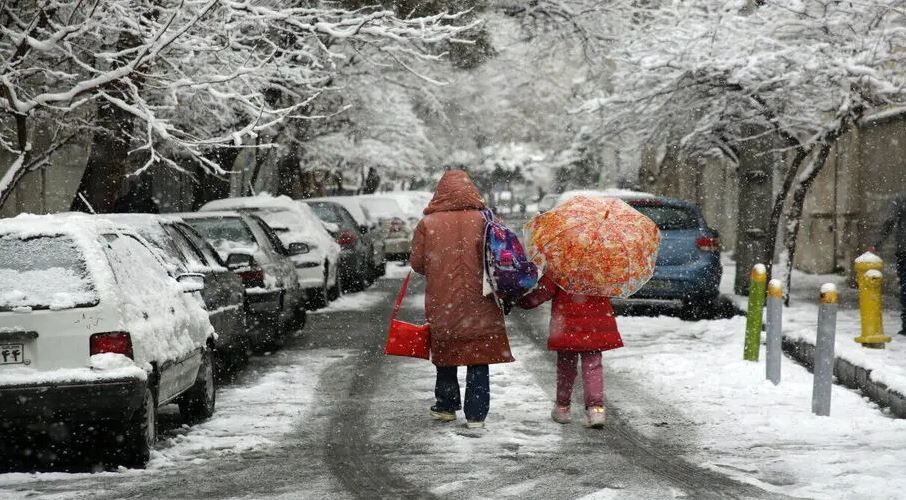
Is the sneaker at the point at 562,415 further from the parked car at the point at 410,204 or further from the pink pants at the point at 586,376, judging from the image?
the parked car at the point at 410,204

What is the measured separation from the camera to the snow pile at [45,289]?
6469mm

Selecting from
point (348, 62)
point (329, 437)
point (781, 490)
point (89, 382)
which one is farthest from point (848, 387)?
point (348, 62)

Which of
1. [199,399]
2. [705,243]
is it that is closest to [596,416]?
[199,399]

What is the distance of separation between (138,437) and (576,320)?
287cm

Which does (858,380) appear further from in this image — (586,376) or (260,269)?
(260,269)

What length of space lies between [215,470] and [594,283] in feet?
8.61

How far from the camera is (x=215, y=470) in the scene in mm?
6738

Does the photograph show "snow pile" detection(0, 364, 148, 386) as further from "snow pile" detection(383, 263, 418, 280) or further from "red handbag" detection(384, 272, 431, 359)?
"snow pile" detection(383, 263, 418, 280)

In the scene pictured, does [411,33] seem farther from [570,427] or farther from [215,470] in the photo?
[215,470]

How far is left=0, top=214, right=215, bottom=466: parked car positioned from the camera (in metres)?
6.37

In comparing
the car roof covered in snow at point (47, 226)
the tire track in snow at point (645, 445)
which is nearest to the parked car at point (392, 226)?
the tire track in snow at point (645, 445)

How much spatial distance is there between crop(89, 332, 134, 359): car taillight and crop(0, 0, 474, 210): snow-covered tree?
3.79 metres

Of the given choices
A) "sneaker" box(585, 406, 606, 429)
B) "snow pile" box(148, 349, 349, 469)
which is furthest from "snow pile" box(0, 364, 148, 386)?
"sneaker" box(585, 406, 606, 429)

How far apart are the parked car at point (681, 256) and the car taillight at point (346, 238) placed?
5.31 metres
